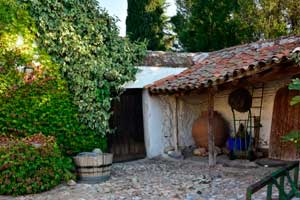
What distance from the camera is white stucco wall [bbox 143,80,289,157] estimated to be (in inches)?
365

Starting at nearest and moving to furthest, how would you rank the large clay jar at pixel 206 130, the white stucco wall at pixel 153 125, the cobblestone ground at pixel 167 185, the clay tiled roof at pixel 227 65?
the cobblestone ground at pixel 167 185 < the clay tiled roof at pixel 227 65 < the white stucco wall at pixel 153 125 < the large clay jar at pixel 206 130

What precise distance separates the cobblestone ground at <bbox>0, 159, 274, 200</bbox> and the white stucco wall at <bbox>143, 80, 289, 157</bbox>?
1.42m

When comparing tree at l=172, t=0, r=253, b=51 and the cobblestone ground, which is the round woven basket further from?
tree at l=172, t=0, r=253, b=51

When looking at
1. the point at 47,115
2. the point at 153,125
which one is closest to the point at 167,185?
the point at 47,115

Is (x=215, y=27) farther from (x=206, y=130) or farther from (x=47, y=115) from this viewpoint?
(x=47, y=115)

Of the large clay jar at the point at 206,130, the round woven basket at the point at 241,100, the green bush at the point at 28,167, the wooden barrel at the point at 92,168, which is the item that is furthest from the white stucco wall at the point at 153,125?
the green bush at the point at 28,167

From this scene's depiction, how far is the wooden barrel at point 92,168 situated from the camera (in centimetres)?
700

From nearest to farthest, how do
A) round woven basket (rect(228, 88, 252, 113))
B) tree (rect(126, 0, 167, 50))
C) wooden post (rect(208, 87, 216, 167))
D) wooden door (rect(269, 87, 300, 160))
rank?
wooden post (rect(208, 87, 216, 167)) < wooden door (rect(269, 87, 300, 160)) < round woven basket (rect(228, 88, 252, 113)) < tree (rect(126, 0, 167, 50))

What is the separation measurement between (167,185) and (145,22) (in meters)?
10.9

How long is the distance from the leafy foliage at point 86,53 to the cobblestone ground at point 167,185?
64.3 inches

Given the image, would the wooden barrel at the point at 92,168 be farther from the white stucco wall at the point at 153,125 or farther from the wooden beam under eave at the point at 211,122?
the white stucco wall at the point at 153,125

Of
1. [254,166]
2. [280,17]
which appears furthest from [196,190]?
[280,17]

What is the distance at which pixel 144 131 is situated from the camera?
9.75 m

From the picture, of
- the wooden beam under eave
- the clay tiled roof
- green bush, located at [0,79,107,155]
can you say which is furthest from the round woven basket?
green bush, located at [0,79,107,155]
